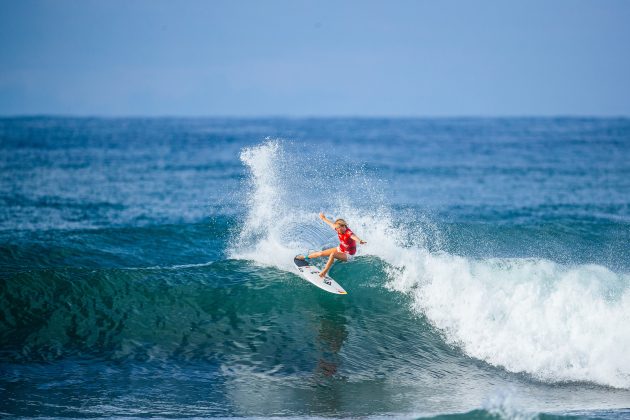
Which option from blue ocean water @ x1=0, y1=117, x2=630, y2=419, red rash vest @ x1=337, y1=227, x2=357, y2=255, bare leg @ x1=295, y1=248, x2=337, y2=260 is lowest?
blue ocean water @ x1=0, y1=117, x2=630, y2=419

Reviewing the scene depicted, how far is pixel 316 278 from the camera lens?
14.5 m

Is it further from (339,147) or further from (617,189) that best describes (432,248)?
(339,147)

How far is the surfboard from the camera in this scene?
1416 cm

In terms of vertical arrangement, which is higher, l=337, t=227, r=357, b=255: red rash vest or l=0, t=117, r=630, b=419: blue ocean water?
l=337, t=227, r=357, b=255: red rash vest

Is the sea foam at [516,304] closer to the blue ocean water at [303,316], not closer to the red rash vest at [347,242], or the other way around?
the blue ocean water at [303,316]

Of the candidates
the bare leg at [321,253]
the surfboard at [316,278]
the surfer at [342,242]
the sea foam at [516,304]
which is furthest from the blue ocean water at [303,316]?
the surfer at [342,242]

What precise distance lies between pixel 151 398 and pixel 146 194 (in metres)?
21.7

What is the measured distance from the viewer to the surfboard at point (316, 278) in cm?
1416

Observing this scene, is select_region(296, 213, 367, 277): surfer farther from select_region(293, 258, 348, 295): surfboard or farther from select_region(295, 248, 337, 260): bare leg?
select_region(293, 258, 348, 295): surfboard

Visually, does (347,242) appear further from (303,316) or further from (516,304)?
(516,304)

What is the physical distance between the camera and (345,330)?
42.6 feet

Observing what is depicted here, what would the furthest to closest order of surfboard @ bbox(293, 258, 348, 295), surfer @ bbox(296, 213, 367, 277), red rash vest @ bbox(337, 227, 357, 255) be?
1. surfboard @ bbox(293, 258, 348, 295)
2. red rash vest @ bbox(337, 227, 357, 255)
3. surfer @ bbox(296, 213, 367, 277)

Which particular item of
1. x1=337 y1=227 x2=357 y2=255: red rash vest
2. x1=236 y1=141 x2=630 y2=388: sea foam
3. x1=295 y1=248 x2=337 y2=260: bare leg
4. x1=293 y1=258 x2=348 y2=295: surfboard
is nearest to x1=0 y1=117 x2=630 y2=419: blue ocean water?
x1=236 y1=141 x2=630 y2=388: sea foam

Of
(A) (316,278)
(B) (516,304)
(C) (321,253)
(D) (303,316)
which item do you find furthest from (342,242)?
(B) (516,304)
